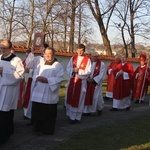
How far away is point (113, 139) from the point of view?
21.5ft

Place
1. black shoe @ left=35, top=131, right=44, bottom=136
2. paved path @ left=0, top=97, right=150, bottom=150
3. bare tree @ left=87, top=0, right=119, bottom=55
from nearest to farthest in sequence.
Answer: paved path @ left=0, top=97, right=150, bottom=150 → black shoe @ left=35, top=131, right=44, bottom=136 → bare tree @ left=87, top=0, right=119, bottom=55

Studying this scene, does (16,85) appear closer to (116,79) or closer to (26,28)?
(116,79)

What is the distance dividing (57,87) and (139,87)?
7.26m

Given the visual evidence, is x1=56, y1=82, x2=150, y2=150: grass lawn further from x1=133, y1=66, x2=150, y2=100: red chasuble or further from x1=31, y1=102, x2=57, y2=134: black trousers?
x1=133, y1=66, x2=150, y2=100: red chasuble

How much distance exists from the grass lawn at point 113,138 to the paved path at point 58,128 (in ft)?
0.82

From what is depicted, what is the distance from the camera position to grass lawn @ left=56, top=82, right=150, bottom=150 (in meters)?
5.97

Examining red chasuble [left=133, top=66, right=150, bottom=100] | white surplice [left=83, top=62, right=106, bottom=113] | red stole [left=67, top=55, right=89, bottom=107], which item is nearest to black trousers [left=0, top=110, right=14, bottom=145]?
red stole [left=67, top=55, right=89, bottom=107]

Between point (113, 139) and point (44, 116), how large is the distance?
4.53ft

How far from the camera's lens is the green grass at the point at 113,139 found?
597 cm

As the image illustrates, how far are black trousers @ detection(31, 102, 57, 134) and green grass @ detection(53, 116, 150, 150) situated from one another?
0.51 metres

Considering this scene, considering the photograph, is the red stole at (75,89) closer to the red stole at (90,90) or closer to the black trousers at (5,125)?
the red stole at (90,90)

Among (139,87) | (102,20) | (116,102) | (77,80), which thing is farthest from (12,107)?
(102,20)

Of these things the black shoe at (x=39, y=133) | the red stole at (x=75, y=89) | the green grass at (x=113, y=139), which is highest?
the red stole at (x=75, y=89)

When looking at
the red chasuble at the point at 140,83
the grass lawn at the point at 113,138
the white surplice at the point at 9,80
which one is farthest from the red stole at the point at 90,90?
Answer: the red chasuble at the point at 140,83
